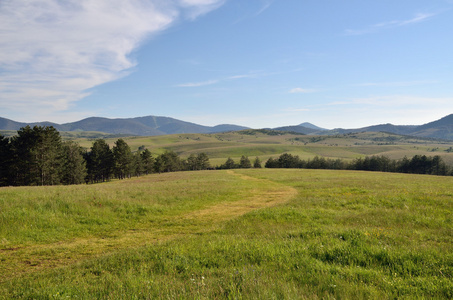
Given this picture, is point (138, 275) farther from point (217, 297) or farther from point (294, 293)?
point (294, 293)

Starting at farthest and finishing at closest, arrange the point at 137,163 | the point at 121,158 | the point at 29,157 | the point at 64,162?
the point at 137,163 → the point at 121,158 → the point at 64,162 → the point at 29,157

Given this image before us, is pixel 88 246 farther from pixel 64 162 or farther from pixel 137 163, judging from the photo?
pixel 137 163

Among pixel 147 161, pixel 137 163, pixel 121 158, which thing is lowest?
pixel 147 161

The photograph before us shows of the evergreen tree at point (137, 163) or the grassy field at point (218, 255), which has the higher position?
the grassy field at point (218, 255)

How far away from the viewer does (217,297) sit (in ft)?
13.8

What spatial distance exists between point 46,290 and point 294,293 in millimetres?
5302

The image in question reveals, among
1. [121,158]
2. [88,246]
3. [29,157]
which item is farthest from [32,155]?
[88,246]

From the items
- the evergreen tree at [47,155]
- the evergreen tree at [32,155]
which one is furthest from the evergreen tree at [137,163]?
the evergreen tree at [32,155]

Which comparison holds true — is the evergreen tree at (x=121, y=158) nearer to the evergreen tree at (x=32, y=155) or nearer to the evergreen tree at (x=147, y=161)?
the evergreen tree at (x=147, y=161)

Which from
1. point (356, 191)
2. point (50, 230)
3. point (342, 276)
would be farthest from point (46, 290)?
point (356, 191)

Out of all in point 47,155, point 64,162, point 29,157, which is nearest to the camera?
point 29,157

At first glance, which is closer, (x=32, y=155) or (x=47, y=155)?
(x=32, y=155)

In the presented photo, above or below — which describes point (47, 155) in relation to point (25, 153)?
below

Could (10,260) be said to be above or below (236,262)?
below
